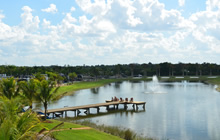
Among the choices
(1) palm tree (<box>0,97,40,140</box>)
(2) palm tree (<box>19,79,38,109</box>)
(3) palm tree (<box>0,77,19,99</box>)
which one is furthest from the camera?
(2) palm tree (<box>19,79,38,109</box>)

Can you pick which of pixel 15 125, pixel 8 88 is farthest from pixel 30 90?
pixel 15 125

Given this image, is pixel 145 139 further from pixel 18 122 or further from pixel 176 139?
pixel 18 122

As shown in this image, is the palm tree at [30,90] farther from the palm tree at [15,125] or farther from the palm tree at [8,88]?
the palm tree at [15,125]

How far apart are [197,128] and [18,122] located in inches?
1177

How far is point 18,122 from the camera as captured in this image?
10617 millimetres

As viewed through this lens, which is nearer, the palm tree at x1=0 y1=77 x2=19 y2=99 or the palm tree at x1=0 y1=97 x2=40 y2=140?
the palm tree at x1=0 y1=97 x2=40 y2=140

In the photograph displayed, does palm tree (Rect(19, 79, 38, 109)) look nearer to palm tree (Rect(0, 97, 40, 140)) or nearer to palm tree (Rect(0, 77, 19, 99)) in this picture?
palm tree (Rect(0, 77, 19, 99))

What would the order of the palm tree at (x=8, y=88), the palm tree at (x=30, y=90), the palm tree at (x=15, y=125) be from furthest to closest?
the palm tree at (x=30, y=90) < the palm tree at (x=8, y=88) < the palm tree at (x=15, y=125)

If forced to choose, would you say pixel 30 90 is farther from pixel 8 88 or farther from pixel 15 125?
pixel 15 125

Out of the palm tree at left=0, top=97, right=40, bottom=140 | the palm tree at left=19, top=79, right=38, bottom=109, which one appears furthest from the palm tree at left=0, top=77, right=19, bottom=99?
the palm tree at left=0, top=97, right=40, bottom=140

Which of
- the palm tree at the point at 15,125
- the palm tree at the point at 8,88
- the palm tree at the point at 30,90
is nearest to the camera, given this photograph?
the palm tree at the point at 15,125

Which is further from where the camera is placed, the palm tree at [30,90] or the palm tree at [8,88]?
the palm tree at [30,90]

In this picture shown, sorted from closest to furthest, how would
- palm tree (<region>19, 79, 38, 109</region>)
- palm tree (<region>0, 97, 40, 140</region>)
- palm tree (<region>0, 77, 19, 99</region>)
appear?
1. palm tree (<region>0, 97, 40, 140</region>)
2. palm tree (<region>0, 77, 19, 99</region>)
3. palm tree (<region>19, 79, 38, 109</region>)

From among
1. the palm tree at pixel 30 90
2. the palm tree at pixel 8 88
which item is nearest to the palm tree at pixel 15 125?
the palm tree at pixel 30 90
